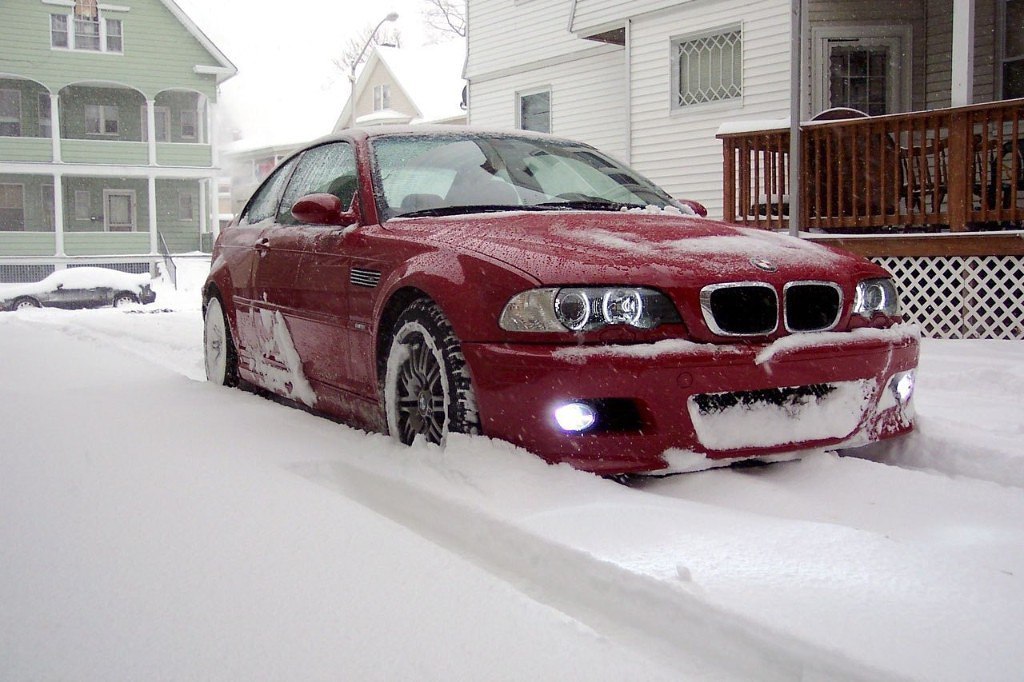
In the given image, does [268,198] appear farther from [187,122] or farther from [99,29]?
[187,122]

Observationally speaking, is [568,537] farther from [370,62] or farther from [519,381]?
[370,62]

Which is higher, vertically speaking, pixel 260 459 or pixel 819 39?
pixel 819 39

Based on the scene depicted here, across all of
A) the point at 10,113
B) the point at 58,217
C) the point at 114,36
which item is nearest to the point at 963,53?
the point at 58,217

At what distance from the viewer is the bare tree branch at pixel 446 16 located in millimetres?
47406

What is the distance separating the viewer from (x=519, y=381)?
125 inches

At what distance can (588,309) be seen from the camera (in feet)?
10.4

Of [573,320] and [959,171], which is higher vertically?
[959,171]

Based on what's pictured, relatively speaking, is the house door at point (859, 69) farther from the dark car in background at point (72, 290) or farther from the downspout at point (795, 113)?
the dark car in background at point (72, 290)

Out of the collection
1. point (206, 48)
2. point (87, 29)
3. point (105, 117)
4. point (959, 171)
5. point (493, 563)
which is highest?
point (87, 29)

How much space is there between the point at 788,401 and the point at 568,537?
1108 millimetres

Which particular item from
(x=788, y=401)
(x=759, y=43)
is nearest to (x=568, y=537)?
(x=788, y=401)

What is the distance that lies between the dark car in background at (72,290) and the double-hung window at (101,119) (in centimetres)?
1417

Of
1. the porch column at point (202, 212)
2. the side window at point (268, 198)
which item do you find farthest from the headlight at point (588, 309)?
the porch column at point (202, 212)

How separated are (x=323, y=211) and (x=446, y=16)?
46477mm
